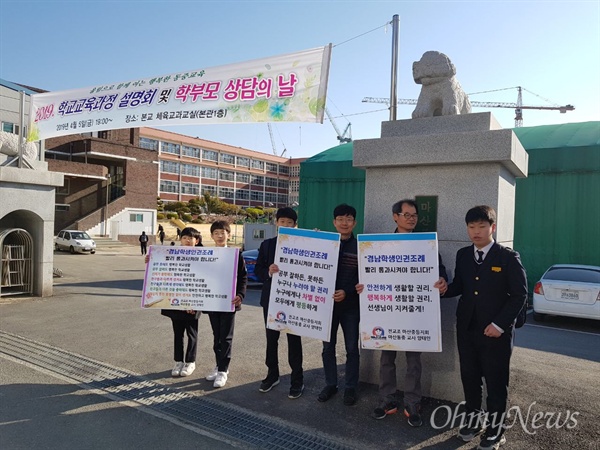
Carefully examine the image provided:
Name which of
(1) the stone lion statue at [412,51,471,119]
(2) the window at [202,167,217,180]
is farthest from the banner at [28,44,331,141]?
(2) the window at [202,167,217,180]

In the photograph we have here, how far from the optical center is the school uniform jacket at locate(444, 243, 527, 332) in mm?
3098

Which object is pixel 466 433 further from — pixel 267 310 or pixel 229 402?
pixel 229 402

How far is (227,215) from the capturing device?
184 ft

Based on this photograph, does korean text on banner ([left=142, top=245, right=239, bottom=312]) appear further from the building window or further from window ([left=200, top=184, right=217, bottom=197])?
the building window

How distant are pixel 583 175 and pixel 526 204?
5.94 ft

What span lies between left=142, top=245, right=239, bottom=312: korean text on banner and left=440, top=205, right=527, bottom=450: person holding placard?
2.32 meters

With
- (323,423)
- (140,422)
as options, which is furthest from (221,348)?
(323,423)

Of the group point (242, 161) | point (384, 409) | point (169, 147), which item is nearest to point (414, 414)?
point (384, 409)

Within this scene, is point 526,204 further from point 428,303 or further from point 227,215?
point 227,215

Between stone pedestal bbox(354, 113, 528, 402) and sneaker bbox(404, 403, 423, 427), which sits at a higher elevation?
stone pedestal bbox(354, 113, 528, 402)

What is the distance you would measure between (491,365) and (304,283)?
1.71m

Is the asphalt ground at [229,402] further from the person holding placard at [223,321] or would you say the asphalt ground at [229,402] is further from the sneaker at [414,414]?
the person holding placard at [223,321]

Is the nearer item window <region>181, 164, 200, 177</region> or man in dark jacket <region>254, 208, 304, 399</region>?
man in dark jacket <region>254, 208, 304, 399</region>

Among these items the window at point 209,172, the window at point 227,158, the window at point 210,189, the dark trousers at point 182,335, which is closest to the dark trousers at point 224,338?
the dark trousers at point 182,335
